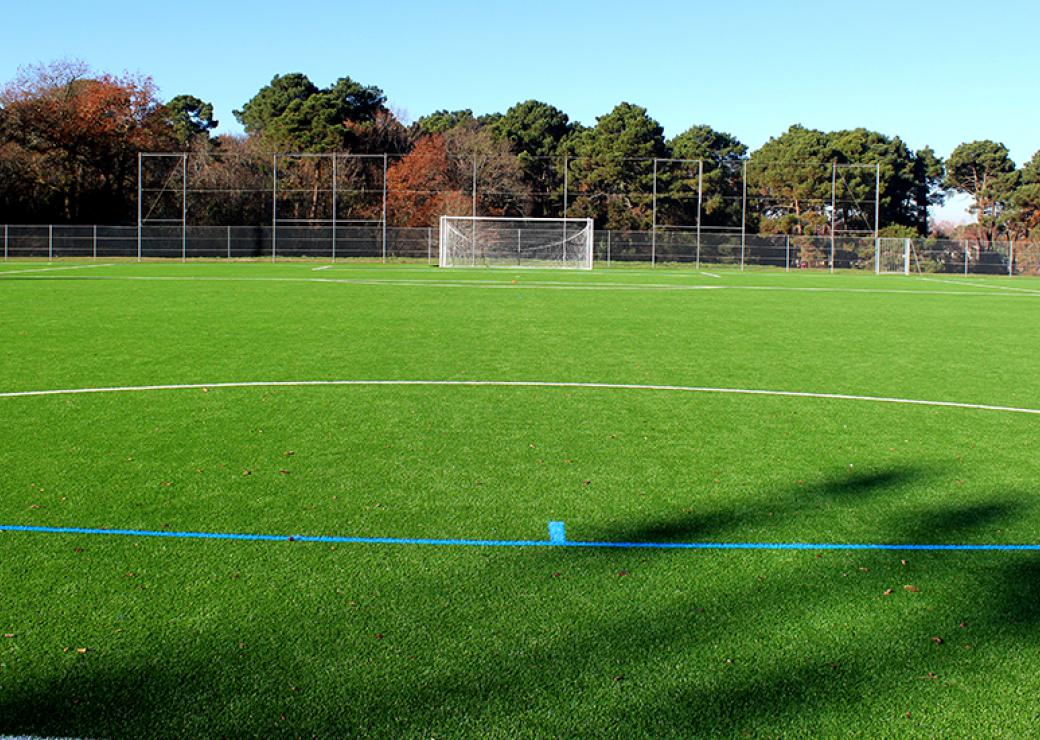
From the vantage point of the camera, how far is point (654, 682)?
317cm

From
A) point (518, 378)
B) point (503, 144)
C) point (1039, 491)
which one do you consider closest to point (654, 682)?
point (1039, 491)

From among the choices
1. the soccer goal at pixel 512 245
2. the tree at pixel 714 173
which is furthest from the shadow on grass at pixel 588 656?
the tree at pixel 714 173

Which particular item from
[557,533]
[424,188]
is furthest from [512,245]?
[557,533]

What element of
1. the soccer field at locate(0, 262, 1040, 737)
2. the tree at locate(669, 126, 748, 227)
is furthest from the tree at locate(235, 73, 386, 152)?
the soccer field at locate(0, 262, 1040, 737)

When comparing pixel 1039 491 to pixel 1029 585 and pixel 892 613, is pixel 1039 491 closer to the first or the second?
pixel 1029 585

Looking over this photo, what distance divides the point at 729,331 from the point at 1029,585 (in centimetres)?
1101

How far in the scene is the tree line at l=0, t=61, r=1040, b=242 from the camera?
2015 inches

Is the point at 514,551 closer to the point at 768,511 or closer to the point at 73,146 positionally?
the point at 768,511

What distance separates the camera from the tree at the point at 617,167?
180 feet

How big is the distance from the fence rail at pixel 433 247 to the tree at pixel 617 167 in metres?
4.24

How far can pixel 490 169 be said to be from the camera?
184 ft

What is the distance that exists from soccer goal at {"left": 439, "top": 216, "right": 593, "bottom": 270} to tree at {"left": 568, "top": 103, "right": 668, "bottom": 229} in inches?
353

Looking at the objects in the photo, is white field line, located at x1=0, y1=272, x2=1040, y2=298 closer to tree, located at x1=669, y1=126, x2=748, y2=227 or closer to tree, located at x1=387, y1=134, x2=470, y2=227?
tree, located at x1=387, y1=134, x2=470, y2=227

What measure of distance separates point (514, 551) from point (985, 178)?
68830mm
